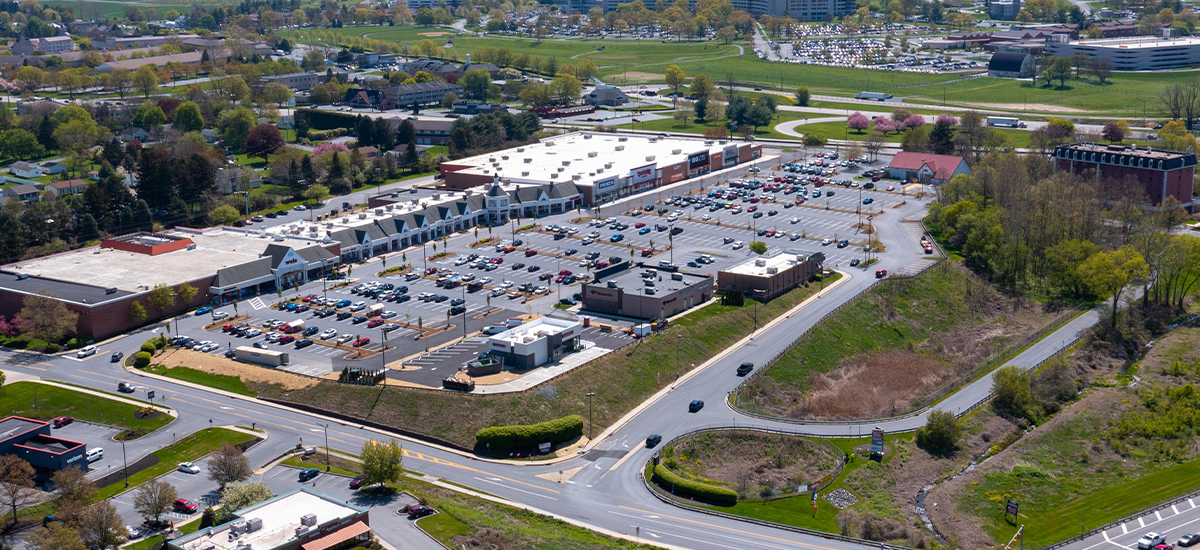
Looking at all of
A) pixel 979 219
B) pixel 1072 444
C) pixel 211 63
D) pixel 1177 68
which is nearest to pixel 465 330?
pixel 1072 444

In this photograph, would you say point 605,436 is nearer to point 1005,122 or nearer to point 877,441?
point 877,441

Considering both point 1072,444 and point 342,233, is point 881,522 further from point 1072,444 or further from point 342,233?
point 342,233

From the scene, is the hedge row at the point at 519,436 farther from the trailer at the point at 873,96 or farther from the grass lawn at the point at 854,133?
the trailer at the point at 873,96

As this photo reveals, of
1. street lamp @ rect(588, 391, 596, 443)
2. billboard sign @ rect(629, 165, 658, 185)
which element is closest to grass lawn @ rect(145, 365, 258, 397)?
street lamp @ rect(588, 391, 596, 443)

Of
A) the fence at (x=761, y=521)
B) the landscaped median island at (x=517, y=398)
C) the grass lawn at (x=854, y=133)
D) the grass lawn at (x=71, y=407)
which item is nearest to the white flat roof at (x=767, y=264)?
the landscaped median island at (x=517, y=398)

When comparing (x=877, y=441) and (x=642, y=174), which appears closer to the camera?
(x=877, y=441)

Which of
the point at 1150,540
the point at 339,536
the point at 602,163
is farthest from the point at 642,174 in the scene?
the point at 339,536
